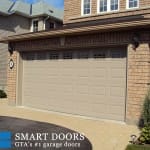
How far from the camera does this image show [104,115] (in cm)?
1181

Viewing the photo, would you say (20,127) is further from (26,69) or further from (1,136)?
(26,69)

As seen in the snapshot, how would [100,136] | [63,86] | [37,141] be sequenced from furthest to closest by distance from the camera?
1. [63,86]
2. [100,136]
3. [37,141]

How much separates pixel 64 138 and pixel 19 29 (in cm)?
1812

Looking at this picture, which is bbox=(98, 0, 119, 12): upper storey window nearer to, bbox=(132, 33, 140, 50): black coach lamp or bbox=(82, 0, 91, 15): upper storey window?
bbox=(82, 0, 91, 15): upper storey window

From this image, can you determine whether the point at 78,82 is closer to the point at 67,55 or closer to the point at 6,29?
the point at 67,55

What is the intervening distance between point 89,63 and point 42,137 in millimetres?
4414

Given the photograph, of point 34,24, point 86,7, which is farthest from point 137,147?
point 34,24

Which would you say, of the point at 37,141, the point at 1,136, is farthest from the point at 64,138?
the point at 1,136

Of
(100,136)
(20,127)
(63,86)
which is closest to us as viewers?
(100,136)

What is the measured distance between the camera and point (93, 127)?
10352 mm

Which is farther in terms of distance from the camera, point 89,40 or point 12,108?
point 12,108

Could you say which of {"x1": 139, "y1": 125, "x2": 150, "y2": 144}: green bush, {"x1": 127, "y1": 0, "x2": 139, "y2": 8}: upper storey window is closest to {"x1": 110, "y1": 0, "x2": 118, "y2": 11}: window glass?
{"x1": 127, "y1": 0, "x2": 139, "y2": 8}: upper storey window

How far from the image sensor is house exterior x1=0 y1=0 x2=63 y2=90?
2383 centimetres

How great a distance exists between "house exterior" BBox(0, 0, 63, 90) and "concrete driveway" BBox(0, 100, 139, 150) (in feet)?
33.0
